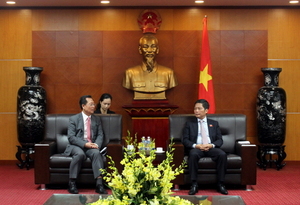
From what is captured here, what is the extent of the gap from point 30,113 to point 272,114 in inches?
145

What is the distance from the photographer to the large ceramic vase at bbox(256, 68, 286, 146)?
7820mm

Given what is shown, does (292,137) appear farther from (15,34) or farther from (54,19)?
(15,34)

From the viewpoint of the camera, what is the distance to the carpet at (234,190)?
18.7ft

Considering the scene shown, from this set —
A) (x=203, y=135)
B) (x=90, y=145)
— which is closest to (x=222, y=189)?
(x=203, y=135)

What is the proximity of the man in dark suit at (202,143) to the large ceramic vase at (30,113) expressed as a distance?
2.60 metres

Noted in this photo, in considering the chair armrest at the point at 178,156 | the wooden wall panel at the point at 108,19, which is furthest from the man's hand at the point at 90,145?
the wooden wall panel at the point at 108,19

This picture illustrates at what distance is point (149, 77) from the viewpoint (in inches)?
323

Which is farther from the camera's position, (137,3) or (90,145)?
(137,3)

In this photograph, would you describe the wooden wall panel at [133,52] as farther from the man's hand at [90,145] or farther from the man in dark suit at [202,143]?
the man's hand at [90,145]

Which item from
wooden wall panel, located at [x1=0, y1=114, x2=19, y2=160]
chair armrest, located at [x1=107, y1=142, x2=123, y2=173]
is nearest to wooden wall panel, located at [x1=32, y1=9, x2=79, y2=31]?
wooden wall panel, located at [x1=0, y1=114, x2=19, y2=160]

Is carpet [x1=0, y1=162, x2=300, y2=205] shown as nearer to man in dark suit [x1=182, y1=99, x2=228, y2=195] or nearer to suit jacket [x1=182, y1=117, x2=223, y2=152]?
man in dark suit [x1=182, y1=99, x2=228, y2=195]

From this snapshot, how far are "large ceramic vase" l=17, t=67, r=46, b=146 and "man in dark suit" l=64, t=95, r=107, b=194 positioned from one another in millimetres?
1687

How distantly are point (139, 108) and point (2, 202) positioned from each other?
9.33 feet

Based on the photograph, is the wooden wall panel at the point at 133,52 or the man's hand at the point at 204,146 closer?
the man's hand at the point at 204,146
